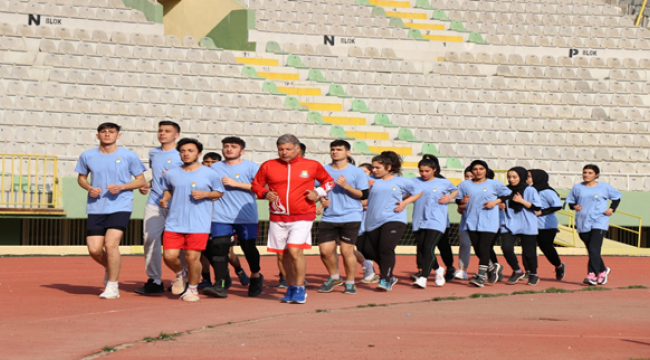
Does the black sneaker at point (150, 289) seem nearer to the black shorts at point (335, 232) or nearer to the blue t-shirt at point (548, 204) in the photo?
the black shorts at point (335, 232)

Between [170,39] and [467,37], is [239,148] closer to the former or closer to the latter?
[170,39]

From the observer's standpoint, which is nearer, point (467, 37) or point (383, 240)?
point (383, 240)

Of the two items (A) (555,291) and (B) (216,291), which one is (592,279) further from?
(B) (216,291)

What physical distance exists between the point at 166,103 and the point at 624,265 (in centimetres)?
1167

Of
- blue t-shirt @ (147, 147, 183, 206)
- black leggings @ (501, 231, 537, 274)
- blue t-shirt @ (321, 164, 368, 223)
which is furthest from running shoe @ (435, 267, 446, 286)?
blue t-shirt @ (147, 147, 183, 206)

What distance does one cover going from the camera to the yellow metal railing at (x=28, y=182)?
51.6ft

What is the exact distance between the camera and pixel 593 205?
11703mm

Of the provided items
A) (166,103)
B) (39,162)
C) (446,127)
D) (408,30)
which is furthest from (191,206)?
(408,30)

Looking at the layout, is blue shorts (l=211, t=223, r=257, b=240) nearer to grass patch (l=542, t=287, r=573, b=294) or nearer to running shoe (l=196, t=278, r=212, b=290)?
running shoe (l=196, t=278, r=212, b=290)

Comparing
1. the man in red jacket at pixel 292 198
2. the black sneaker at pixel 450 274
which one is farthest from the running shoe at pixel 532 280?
the man in red jacket at pixel 292 198

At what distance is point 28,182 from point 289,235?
28.5 ft

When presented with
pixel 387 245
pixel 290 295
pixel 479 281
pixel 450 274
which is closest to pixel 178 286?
pixel 290 295

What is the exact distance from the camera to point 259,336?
672cm

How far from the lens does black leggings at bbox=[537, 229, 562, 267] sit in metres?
12.1
